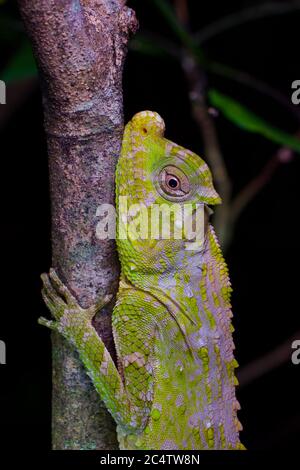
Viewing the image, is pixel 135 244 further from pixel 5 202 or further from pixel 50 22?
pixel 5 202

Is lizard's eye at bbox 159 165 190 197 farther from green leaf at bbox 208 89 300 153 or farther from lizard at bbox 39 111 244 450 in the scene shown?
green leaf at bbox 208 89 300 153

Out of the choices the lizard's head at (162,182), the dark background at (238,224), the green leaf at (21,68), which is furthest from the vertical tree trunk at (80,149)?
the dark background at (238,224)

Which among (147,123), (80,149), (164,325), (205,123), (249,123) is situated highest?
(205,123)

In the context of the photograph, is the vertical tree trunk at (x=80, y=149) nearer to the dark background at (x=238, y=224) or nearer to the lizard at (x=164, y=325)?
the lizard at (x=164, y=325)

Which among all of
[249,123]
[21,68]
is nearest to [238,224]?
[249,123]

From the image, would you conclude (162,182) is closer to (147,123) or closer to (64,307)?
(147,123)

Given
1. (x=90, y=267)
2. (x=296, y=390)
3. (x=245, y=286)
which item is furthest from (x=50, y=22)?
(x=296, y=390)
